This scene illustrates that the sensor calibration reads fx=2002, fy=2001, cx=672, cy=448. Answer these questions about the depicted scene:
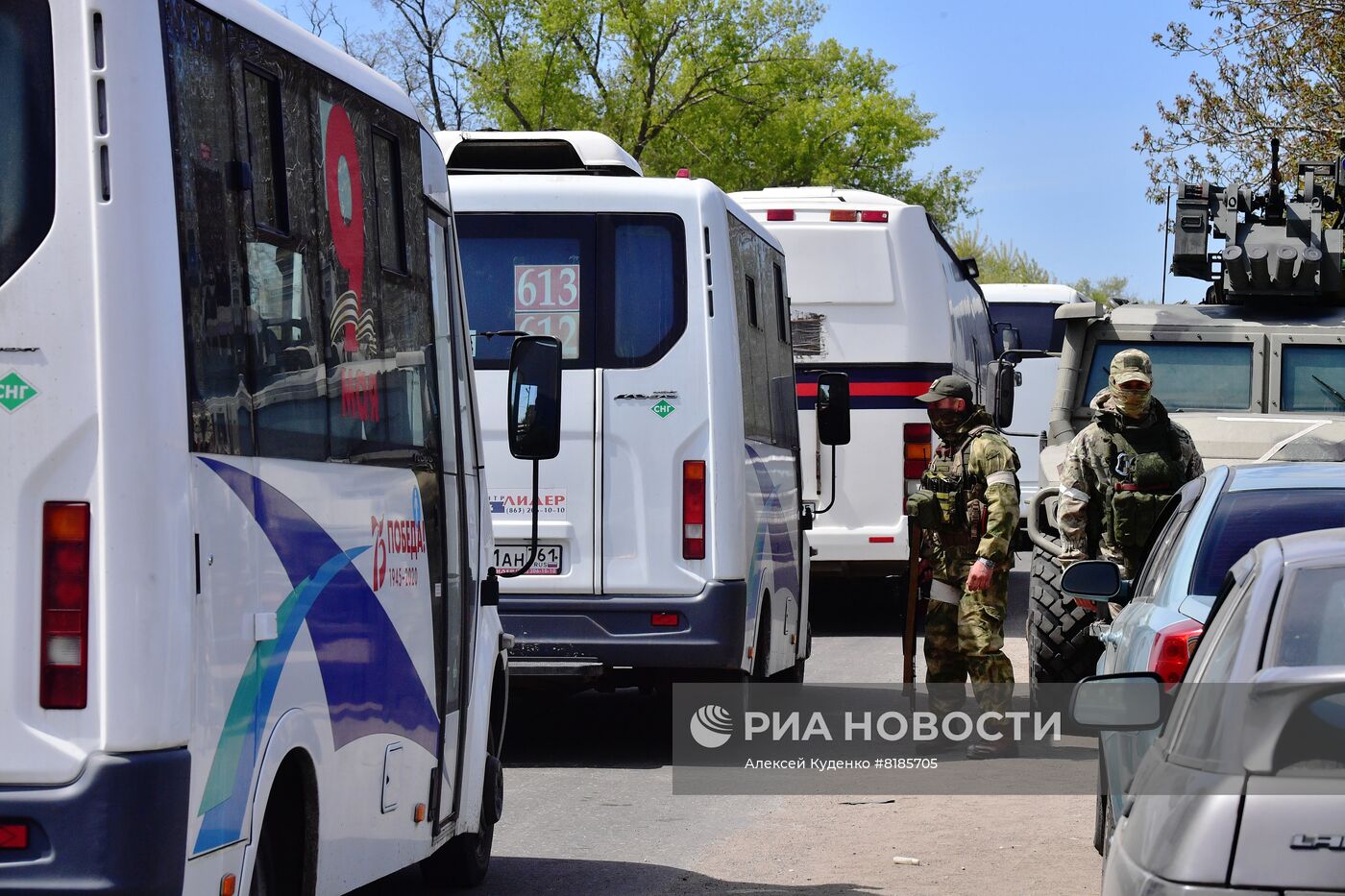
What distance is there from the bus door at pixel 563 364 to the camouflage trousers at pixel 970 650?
197cm

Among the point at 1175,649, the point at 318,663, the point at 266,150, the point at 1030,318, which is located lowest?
the point at 1175,649

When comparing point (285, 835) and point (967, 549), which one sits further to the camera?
point (967, 549)

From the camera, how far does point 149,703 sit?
4074 mm

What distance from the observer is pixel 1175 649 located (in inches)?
232

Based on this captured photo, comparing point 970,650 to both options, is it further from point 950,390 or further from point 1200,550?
point 1200,550

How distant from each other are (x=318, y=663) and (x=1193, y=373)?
10.1m

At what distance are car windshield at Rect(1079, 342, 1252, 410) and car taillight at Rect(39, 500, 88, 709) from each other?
35.3 ft

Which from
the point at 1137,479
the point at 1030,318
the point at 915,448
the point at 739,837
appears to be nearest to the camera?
the point at 739,837

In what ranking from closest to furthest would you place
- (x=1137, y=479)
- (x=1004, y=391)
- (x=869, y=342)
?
(x=1137, y=479) < (x=1004, y=391) < (x=869, y=342)

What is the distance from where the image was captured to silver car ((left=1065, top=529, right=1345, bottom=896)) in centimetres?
314

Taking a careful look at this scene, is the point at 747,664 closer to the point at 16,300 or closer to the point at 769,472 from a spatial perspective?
the point at 769,472

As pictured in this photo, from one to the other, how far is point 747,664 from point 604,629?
0.93m

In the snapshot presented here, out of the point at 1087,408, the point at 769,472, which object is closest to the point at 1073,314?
the point at 1087,408

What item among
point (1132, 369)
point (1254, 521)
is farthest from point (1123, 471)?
point (1254, 521)
